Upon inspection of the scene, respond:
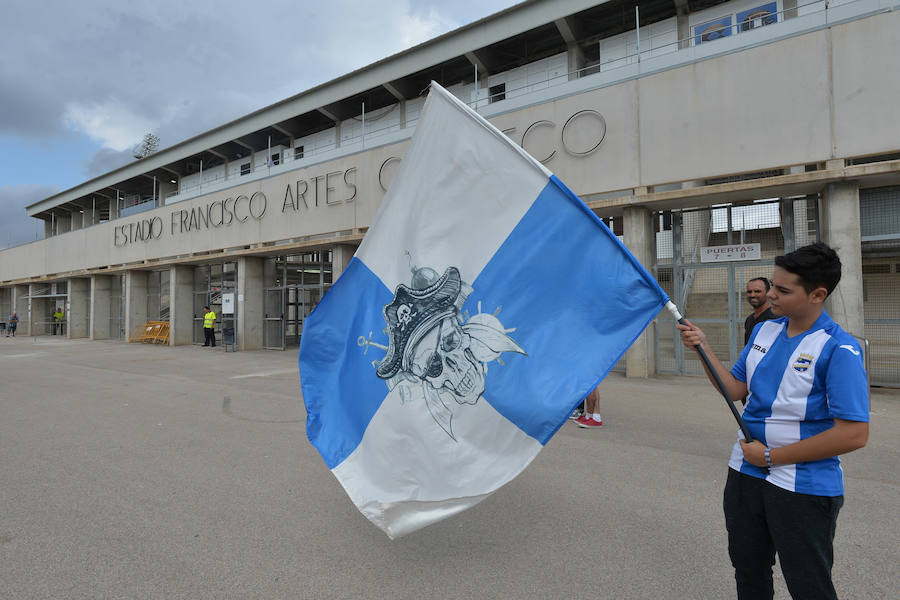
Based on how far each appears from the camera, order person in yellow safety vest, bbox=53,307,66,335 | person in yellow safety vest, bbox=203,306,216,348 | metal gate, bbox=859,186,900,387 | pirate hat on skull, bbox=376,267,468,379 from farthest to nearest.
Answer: person in yellow safety vest, bbox=53,307,66,335, person in yellow safety vest, bbox=203,306,216,348, metal gate, bbox=859,186,900,387, pirate hat on skull, bbox=376,267,468,379

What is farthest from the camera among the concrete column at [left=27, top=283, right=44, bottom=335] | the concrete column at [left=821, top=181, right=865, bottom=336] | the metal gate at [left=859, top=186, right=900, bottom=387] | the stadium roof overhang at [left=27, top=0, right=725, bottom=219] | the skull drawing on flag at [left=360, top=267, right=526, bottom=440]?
the concrete column at [left=27, top=283, right=44, bottom=335]

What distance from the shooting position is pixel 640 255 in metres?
10.7

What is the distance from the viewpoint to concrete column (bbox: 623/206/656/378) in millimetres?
10656

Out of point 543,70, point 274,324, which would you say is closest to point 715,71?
point 543,70

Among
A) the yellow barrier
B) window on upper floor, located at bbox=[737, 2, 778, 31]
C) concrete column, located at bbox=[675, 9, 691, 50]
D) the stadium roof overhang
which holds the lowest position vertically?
the yellow barrier

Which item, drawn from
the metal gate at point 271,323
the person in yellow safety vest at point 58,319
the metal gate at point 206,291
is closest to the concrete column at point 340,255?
the metal gate at point 271,323

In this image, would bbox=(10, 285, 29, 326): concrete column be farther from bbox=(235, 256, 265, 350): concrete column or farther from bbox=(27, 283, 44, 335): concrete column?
bbox=(235, 256, 265, 350): concrete column

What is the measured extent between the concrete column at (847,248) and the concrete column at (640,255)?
10.6 feet

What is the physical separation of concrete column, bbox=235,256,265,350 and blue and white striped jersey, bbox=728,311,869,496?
1881 centimetres

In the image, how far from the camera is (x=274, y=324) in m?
19.5

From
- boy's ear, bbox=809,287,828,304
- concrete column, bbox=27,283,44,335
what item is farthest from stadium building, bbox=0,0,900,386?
concrete column, bbox=27,283,44,335

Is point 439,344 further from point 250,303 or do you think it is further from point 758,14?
point 250,303

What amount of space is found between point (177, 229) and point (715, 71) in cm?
2152

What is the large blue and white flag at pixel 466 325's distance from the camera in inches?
101
